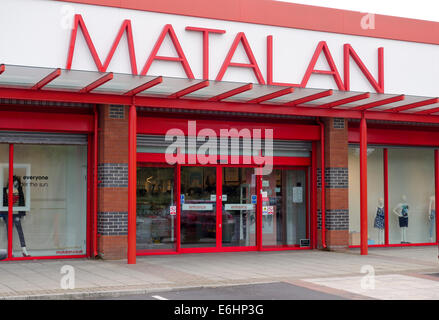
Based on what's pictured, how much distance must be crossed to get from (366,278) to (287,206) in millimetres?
5469

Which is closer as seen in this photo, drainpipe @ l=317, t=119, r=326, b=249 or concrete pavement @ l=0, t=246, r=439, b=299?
concrete pavement @ l=0, t=246, r=439, b=299

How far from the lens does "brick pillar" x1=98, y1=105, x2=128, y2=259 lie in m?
14.6

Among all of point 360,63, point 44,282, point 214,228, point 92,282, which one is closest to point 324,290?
point 92,282

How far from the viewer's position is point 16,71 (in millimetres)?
11516

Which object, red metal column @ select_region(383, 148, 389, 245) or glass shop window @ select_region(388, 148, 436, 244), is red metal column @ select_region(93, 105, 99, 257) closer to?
red metal column @ select_region(383, 148, 389, 245)

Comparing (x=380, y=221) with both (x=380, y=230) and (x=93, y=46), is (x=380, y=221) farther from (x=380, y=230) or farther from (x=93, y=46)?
(x=93, y=46)

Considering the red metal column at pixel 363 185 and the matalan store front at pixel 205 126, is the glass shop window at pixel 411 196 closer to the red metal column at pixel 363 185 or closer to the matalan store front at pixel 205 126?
the matalan store front at pixel 205 126

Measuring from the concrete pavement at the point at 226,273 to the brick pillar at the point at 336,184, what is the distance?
797mm

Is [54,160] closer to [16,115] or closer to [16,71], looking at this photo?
[16,115]

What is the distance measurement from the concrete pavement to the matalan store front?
80 centimetres

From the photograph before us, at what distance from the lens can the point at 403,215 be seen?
61.2ft

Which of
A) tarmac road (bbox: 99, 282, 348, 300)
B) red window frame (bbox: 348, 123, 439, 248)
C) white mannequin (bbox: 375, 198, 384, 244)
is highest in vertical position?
red window frame (bbox: 348, 123, 439, 248)

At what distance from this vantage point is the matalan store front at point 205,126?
13.3 metres

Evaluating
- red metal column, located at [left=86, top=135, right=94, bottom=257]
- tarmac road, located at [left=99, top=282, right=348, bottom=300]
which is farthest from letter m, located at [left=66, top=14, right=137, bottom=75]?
tarmac road, located at [left=99, top=282, right=348, bottom=300]
